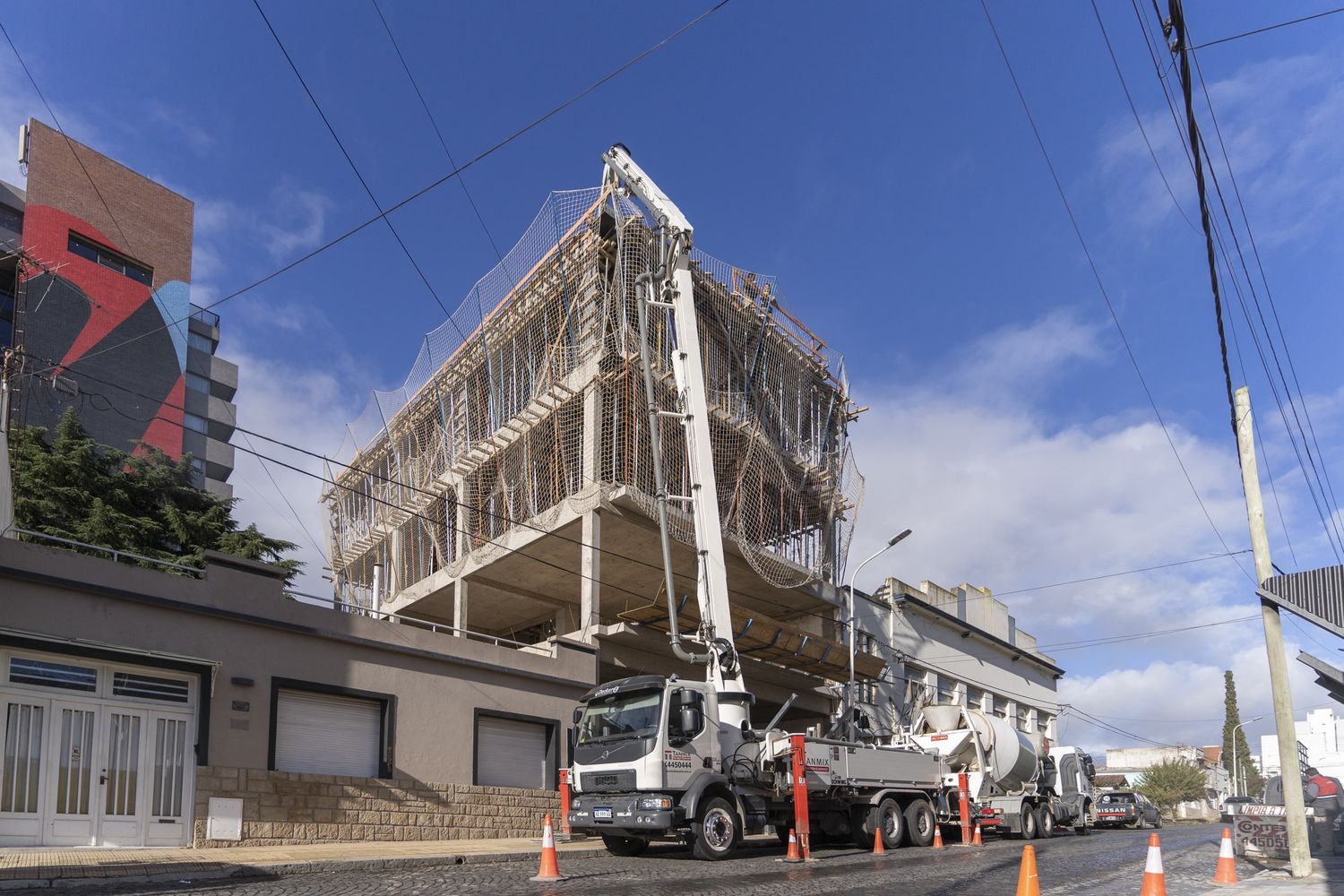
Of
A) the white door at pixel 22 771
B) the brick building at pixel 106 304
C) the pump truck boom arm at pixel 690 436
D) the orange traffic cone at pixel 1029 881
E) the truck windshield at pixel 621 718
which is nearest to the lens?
the orange traffic cone at pixel 1029 881

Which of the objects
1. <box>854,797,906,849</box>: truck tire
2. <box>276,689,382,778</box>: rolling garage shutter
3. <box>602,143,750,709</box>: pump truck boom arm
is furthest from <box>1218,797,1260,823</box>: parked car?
<box>276,689,382,778</box>: rolling garage shutter

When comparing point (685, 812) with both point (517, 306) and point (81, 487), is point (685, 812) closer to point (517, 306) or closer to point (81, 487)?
point (517, 306)

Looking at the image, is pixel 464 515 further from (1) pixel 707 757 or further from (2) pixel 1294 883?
(2) pixel 1294 883

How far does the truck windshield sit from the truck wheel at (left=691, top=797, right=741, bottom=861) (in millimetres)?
1351

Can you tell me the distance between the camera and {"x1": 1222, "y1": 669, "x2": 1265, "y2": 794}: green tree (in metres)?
75.5

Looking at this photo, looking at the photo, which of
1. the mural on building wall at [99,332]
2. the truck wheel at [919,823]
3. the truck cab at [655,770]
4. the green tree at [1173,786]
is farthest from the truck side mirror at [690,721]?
the green tree at [1173,786]

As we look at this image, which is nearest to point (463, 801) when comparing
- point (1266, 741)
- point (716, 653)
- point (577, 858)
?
point (577, 858)

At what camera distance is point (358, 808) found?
17.4 metres

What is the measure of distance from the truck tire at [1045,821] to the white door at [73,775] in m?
19.0

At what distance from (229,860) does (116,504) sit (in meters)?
19.4

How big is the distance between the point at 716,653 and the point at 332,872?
A: 21.6 ft

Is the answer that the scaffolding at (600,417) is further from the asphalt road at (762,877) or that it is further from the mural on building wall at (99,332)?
the mural on building wall at (99,332)

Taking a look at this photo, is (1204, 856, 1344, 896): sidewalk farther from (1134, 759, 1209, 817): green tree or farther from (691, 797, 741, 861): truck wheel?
(1134, 759, 1209, 817): green tree

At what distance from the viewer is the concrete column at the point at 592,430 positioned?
26125 millimetres
